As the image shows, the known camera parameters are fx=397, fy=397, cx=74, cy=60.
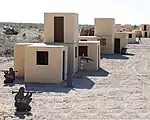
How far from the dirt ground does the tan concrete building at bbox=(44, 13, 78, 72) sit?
82.0 inches

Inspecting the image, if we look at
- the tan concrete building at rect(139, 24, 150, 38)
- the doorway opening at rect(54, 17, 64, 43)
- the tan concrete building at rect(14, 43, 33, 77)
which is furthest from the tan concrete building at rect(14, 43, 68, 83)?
the tan concrete building at rect(139, 24, 150, 38)

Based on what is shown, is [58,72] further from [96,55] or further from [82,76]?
[96,55]

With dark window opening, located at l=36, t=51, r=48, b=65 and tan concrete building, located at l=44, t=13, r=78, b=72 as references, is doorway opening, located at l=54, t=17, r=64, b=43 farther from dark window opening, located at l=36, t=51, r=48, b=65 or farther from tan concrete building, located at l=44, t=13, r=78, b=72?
dark window opening, located at l=36, t=51, r=48, b=65

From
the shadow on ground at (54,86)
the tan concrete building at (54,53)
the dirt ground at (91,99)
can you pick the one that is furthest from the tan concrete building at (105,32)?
the shadow on ground at (54,86)

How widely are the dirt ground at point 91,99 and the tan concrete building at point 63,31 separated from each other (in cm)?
208

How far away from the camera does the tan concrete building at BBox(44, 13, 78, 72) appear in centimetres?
2738

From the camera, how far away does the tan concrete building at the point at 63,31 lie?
27.4 meters

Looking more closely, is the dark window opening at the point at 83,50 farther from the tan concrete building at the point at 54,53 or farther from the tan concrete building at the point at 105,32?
the tan concrete building at the point at 105,32

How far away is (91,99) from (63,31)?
33.3 feet

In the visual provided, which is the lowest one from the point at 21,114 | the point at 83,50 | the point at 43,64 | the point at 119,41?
the point at 21,114

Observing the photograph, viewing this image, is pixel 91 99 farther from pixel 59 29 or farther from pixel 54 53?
pixel 59 29

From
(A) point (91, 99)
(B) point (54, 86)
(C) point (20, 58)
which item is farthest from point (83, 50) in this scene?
(A) point (91, 99)

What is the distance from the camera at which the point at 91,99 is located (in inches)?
719

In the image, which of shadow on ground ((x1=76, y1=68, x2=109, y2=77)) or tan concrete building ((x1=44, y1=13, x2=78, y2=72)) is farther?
tan concrete building ((x1=44, y1=13, x2=78, y2=72))
